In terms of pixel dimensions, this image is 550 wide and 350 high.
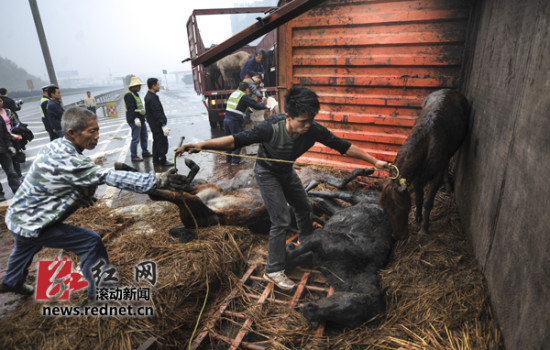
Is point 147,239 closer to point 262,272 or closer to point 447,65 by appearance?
point 262,272

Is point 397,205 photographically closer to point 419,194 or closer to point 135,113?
point 419,194

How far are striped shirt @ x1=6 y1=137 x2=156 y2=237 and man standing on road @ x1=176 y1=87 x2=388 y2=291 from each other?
55 cm

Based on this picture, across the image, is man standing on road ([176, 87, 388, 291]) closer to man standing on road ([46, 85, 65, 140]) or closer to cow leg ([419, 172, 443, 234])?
cow leg ([419, 172, 443, 234])

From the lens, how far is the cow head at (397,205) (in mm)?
2896

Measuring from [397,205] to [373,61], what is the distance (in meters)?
2.73

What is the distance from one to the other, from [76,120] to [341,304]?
2452 mm

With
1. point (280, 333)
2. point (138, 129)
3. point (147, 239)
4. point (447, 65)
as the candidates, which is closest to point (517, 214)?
point (280, 333)

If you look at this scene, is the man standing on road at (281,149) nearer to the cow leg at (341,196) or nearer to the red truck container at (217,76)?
the cow leg at (341,196)

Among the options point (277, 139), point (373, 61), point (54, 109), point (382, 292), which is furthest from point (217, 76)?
point (382, 292)

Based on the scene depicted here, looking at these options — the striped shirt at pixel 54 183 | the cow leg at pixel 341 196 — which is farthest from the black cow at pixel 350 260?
the striped shirt at pixel 54 183

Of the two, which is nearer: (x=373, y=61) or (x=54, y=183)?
(x=54, y=183)

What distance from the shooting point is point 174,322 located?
2.43 meters

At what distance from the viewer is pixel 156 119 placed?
654cm

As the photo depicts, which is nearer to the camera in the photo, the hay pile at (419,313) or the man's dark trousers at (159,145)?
A: the hay pile at (419,313)
